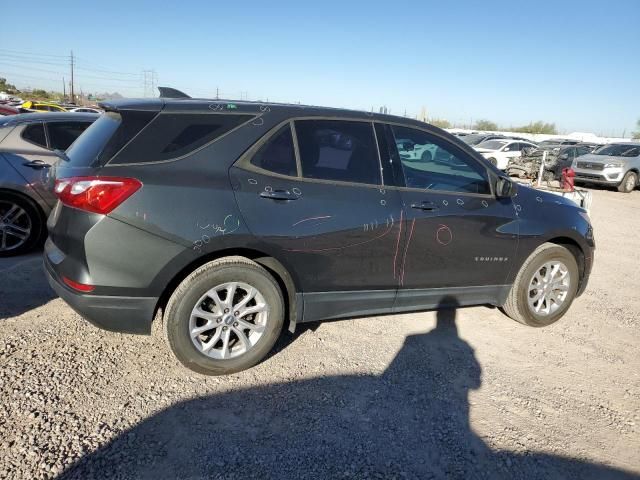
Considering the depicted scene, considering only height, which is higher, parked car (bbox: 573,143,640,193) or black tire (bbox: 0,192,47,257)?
parked car (bbox: 573,143,640,193)

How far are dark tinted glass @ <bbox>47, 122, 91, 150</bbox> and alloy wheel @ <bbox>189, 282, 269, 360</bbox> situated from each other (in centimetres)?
388

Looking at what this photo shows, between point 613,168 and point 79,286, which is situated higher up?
point 613,168

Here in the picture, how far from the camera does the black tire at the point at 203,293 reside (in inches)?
116

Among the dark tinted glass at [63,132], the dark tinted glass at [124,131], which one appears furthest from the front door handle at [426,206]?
the dark tinted glass at [63,132]

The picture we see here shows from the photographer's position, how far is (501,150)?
781 inches

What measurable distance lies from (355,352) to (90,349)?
77.1 inches

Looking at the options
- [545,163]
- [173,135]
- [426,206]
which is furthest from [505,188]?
[545,163]

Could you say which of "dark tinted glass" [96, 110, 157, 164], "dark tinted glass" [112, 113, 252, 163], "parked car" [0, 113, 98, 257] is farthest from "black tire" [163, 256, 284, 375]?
"parked car" [0, 113, 98, 257]

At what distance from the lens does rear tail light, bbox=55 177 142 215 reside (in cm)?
271

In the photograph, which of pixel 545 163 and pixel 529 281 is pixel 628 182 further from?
pixel 529 281

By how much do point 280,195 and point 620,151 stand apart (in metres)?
19.3

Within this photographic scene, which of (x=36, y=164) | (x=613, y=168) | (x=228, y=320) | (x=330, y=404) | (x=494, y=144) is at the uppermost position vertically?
(x=494, y=144)

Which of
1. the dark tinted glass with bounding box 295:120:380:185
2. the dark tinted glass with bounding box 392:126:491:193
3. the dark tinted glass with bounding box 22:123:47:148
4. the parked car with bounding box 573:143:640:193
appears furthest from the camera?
the parked car with bounding box 573:143:640:193

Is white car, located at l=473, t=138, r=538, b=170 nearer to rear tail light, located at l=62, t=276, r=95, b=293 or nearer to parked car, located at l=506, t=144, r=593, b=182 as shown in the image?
parked car, located at l=506, t=144, r=593, b=182
